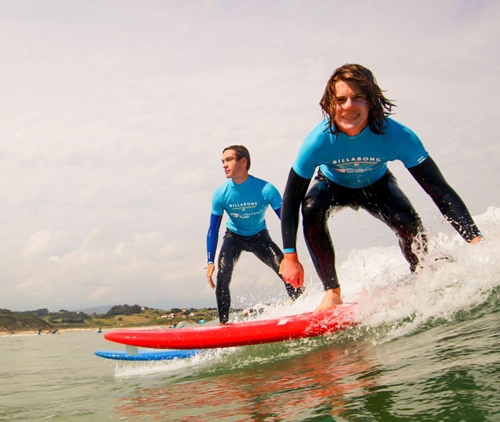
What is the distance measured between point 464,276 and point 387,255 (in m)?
3.22

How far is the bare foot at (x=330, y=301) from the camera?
4.85 m

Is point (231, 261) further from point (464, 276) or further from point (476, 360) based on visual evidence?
point (476, 360)

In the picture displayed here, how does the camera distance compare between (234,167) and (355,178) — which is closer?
(355,178)

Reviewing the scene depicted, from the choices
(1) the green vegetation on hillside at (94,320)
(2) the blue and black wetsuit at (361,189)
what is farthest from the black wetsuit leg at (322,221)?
(1) the green vegetation on hillside at (94,320)

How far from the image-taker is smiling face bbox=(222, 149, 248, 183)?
302 inches

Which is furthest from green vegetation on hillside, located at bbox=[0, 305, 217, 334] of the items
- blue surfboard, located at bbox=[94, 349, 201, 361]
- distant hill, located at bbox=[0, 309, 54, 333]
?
blue surfboard, located at bbox=[94, 349, 201, 361]

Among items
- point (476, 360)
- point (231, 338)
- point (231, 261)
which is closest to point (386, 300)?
point (231, 338)

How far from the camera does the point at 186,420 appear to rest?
271cm

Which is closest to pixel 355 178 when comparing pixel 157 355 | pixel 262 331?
pixel 262 331

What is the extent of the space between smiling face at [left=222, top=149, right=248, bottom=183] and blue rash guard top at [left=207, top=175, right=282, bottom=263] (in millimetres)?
81

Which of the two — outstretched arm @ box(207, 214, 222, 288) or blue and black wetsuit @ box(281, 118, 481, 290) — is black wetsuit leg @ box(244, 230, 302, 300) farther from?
blue and black wetsuit @ box(281, 118, 481, 290)

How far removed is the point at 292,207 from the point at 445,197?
128cm

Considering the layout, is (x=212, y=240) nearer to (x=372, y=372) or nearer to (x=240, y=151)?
(x=240, y=151)

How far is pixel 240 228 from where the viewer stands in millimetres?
7871
